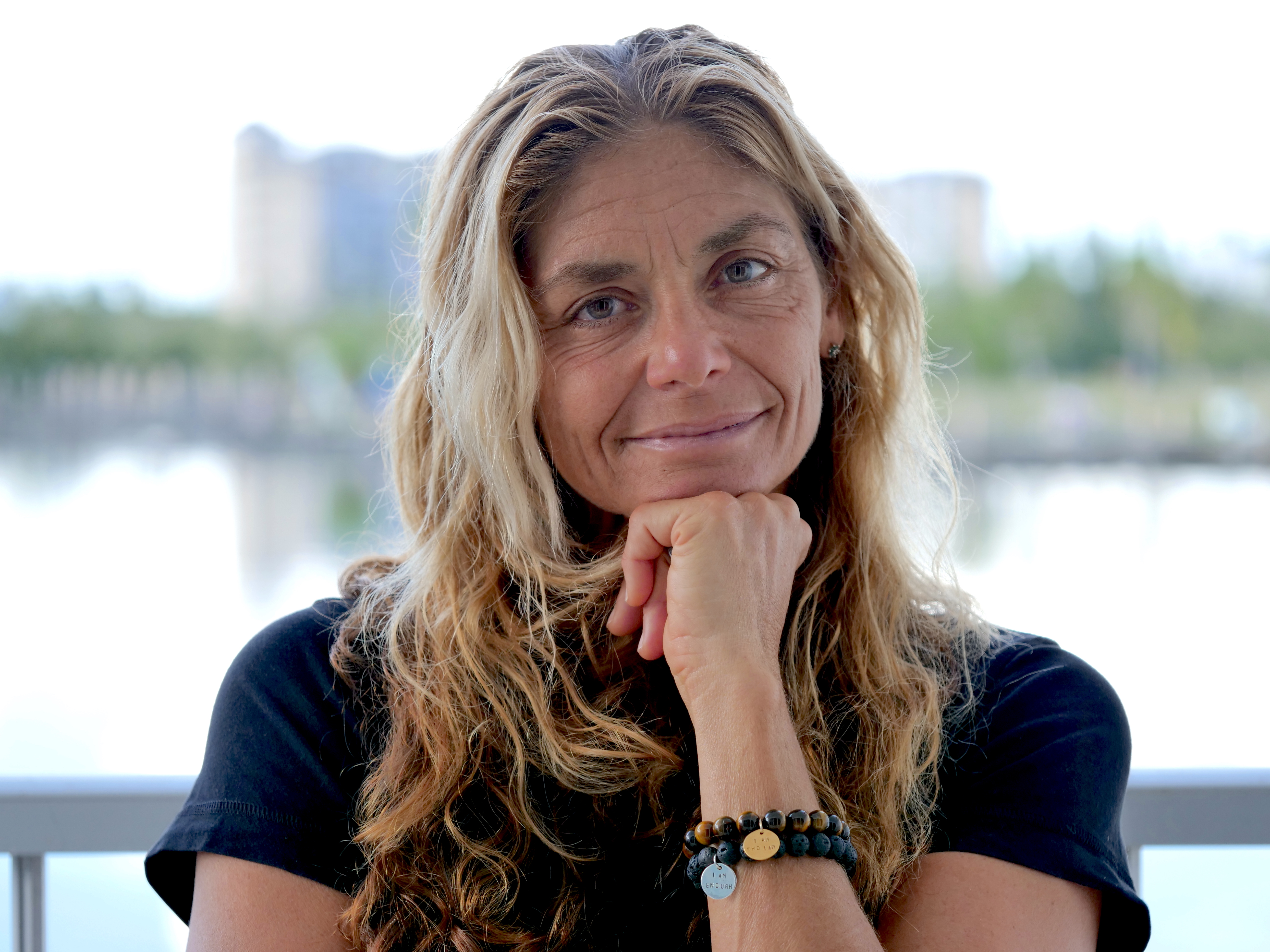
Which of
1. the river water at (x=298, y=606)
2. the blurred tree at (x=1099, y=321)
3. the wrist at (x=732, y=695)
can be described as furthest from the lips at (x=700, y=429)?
the blurred tree at (x=1099, y=321)

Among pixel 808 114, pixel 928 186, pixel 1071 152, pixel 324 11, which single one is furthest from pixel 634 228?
pixel 1071 152

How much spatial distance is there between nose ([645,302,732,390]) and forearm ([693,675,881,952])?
1.09 feet

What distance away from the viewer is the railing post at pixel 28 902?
1.33m

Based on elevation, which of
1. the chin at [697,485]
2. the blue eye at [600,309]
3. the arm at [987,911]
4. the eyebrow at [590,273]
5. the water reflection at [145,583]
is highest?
the eyebrow at [590,273]

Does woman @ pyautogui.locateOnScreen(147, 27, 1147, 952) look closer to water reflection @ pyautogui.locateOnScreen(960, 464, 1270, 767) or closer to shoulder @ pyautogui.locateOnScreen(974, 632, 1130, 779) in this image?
shoulder @ pyautogui.locateOnScreen(974, 632, 1130, 779)

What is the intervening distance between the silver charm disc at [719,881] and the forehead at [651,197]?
66 cm

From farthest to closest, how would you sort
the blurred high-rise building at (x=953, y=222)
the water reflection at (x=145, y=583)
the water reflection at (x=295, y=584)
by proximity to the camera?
the blurred high-rise building at (x=953, y=222)
the water reflection at (x=145, y=583)
the water reflection at (x=295, y=584)

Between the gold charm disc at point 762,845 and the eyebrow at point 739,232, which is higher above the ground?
the eyebrow at point 739,232

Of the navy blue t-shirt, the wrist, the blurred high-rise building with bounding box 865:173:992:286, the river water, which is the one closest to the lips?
the wrist

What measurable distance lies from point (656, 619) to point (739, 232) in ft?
1.50

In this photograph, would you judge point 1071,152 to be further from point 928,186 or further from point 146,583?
point 146,583

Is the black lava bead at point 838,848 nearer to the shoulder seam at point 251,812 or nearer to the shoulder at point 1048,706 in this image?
the shoulder at point 1048,706

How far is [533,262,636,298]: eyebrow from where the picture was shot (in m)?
1.14

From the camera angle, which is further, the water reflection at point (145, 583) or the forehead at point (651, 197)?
the water reflection at point (145, 583)
